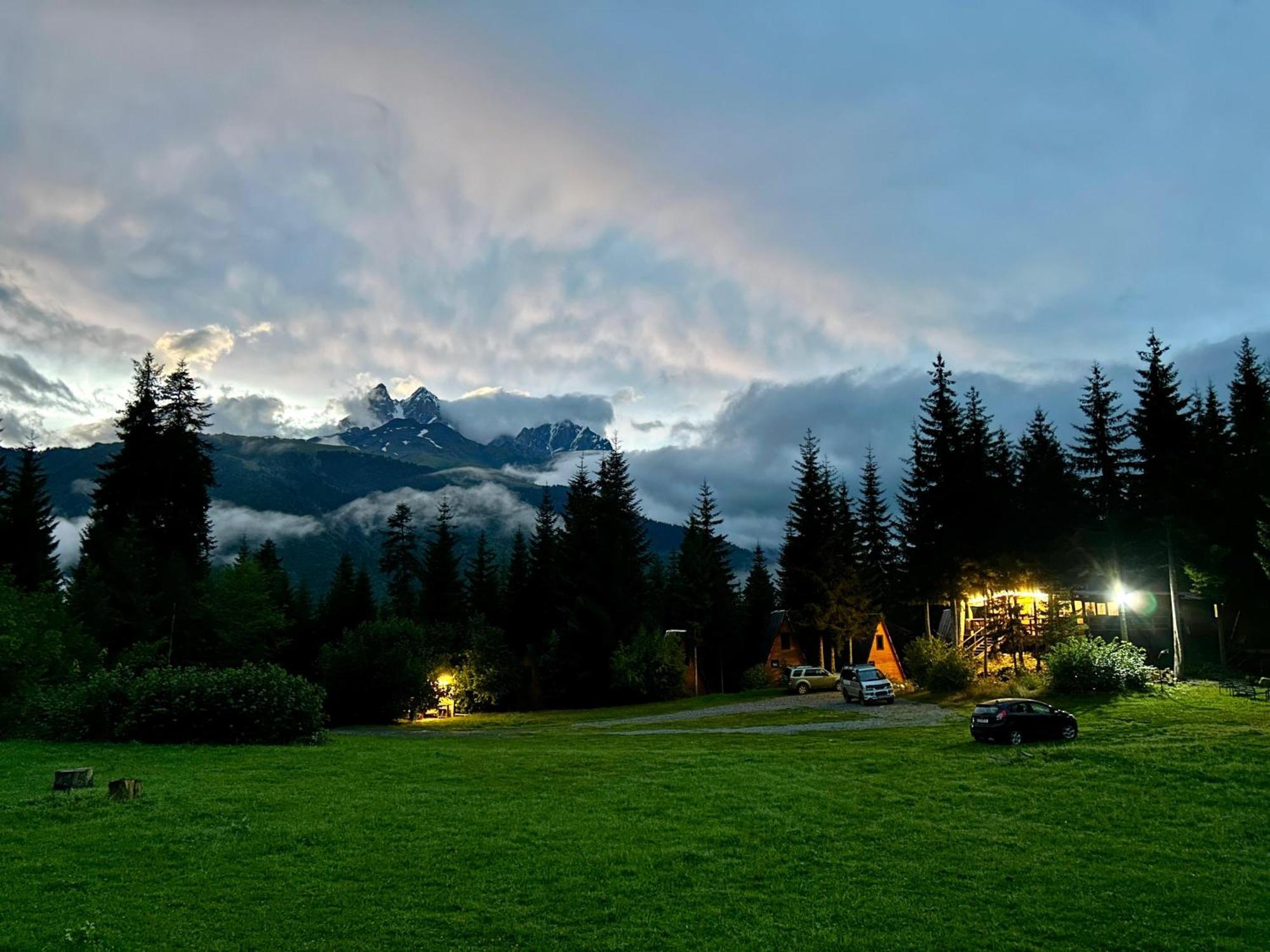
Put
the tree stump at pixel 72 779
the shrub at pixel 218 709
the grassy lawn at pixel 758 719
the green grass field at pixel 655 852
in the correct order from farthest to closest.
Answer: the grassy lawn at pixel 758 719
the shrub at pixel 218 709
the tree stump at pixel 72 779
the green grass field at pixel 655 852

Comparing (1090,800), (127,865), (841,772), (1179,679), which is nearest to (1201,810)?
(1090,800)

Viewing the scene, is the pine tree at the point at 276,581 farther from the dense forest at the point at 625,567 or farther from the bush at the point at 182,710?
the bush at the point at 182,710

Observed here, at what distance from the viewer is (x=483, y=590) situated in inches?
3142

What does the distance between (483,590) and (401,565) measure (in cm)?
1234

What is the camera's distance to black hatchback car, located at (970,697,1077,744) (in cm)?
2425

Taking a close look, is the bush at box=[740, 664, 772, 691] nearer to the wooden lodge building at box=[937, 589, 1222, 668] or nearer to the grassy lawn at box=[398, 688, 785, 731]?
the grassy lawn at box=[398, 688, 785, 731]

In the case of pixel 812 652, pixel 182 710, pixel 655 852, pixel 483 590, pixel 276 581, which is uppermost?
pixel 276 581

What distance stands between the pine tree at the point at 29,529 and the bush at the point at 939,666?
56.9 m

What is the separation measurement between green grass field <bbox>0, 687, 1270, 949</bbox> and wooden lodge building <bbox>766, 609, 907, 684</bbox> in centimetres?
4219

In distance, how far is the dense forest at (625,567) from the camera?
42.1 meters

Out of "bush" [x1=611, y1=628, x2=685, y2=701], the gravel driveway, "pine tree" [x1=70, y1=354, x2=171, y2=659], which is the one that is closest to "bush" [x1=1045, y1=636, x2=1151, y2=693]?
the gravel driveway

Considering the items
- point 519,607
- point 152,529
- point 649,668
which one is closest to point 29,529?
point 152,529

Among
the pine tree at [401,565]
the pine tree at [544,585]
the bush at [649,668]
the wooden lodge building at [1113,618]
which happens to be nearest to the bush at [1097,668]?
the wooden lodge building at [1113,618]

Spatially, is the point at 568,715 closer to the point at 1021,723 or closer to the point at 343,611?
the point at 343,611
